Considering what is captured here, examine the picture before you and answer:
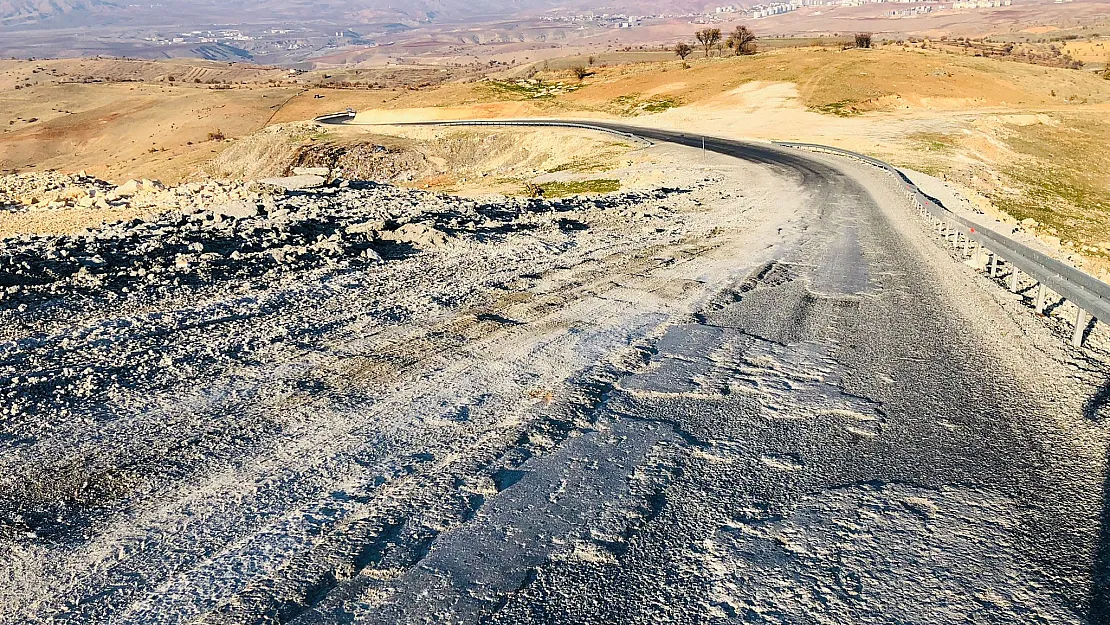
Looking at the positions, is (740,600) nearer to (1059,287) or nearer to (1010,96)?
(1059,287)

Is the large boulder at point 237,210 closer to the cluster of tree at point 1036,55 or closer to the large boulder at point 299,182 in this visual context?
the large boulder at point 299,182

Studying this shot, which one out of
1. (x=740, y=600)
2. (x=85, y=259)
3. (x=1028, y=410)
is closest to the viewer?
(x=740, y=600)

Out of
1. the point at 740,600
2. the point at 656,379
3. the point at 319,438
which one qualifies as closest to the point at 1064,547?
the point at 740,600

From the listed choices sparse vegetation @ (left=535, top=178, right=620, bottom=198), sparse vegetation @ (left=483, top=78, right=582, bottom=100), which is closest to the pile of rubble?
sparse vegetation @ (left=535, top=178, right=620, bottom=198)

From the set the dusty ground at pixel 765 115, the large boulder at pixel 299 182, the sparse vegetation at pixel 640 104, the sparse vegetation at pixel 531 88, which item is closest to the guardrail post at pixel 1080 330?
the dusty ground at pixel 765 115

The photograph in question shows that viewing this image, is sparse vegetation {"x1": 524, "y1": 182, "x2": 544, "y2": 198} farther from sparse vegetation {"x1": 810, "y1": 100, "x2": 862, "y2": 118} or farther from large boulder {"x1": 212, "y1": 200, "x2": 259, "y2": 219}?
sparse vegetation {"x1": 810, "y1": 100, "x2": 862, "y2": 118}

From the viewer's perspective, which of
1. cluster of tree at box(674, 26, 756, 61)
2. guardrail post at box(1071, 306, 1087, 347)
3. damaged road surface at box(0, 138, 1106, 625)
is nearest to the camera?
damaged road surface at box(0, 138, 1106, 625)

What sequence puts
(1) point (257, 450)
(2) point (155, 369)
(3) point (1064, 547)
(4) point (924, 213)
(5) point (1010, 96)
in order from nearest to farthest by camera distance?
(3) point (1064, 547) → (1) point (257, 450) → (2) point (155, 369) → (4) point (924, 213) → (5) point (1010, 96)
